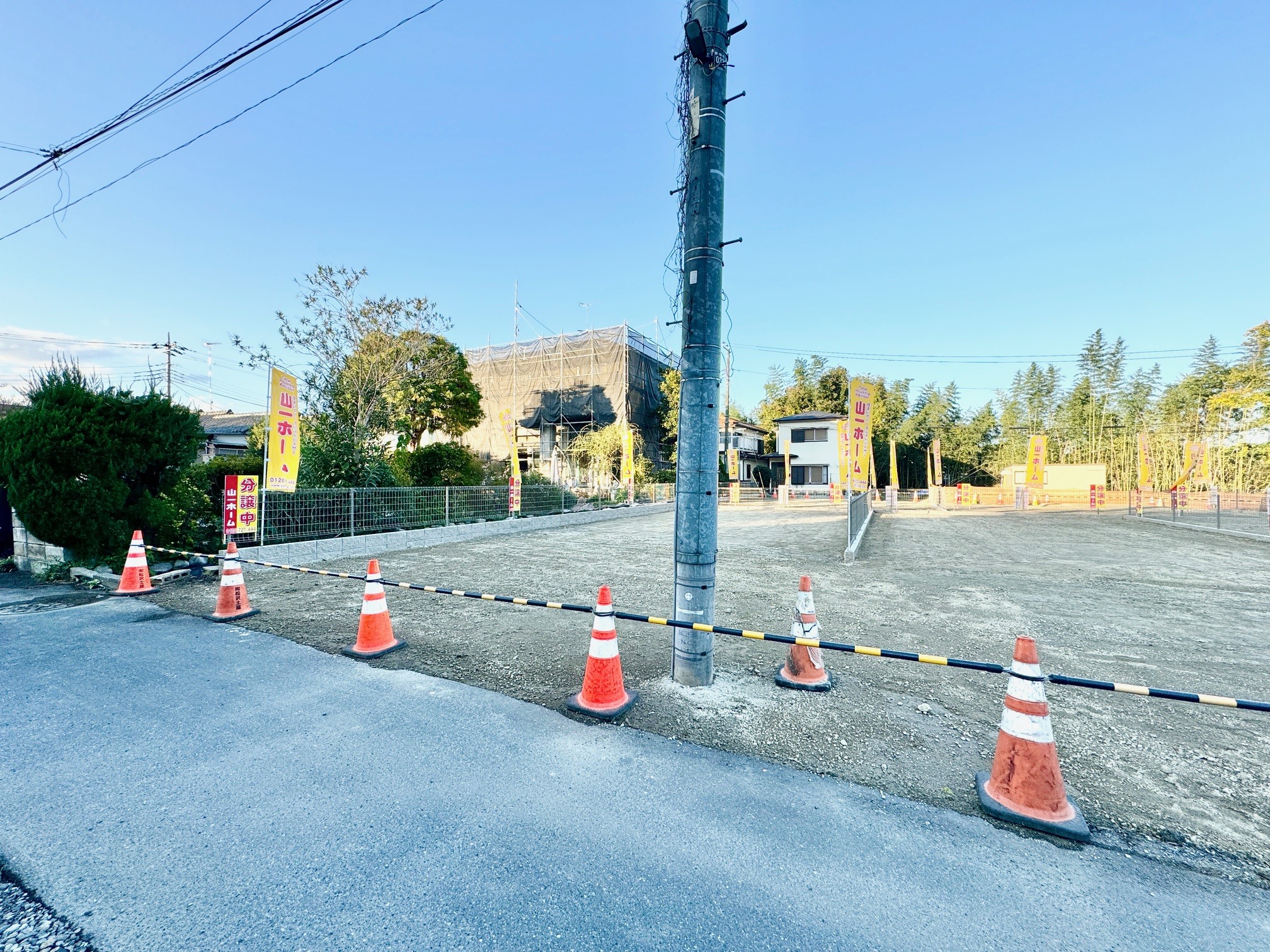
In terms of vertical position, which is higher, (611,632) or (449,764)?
(611,632)

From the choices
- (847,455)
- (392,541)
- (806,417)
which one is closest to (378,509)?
(392,541)

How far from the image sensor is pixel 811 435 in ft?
135

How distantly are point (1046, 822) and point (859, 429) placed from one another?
1098cm

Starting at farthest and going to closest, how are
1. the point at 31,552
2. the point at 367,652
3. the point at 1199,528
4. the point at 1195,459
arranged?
the point at 1195,459 < the point at 1199,528 < the point at 31,552 < the point at 367,652

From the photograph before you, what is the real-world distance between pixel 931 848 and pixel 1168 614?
632cm

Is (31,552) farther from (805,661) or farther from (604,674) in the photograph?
(805,661)

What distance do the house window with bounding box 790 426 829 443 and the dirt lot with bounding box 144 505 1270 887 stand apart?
30.5 meters

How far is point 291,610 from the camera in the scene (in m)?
5.85

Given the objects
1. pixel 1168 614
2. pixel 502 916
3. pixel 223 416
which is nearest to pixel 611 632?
pixel 502 916

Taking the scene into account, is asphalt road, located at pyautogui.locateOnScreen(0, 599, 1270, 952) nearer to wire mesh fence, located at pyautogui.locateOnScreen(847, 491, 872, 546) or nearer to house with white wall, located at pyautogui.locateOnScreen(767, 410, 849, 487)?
wire mesh fence, located at pyautogui.locateOnScreen(847, 491, 872, 546)

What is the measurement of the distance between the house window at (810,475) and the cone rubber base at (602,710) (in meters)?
40.1

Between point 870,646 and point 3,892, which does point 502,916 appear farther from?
point 870,646

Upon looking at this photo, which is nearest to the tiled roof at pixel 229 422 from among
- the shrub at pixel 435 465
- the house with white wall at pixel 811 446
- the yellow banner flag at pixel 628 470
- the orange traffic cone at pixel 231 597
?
the shrub at pixel 435 465

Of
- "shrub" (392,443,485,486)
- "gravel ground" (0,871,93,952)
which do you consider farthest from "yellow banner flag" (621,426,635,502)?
"gravel ground" (0,871,93,952)
